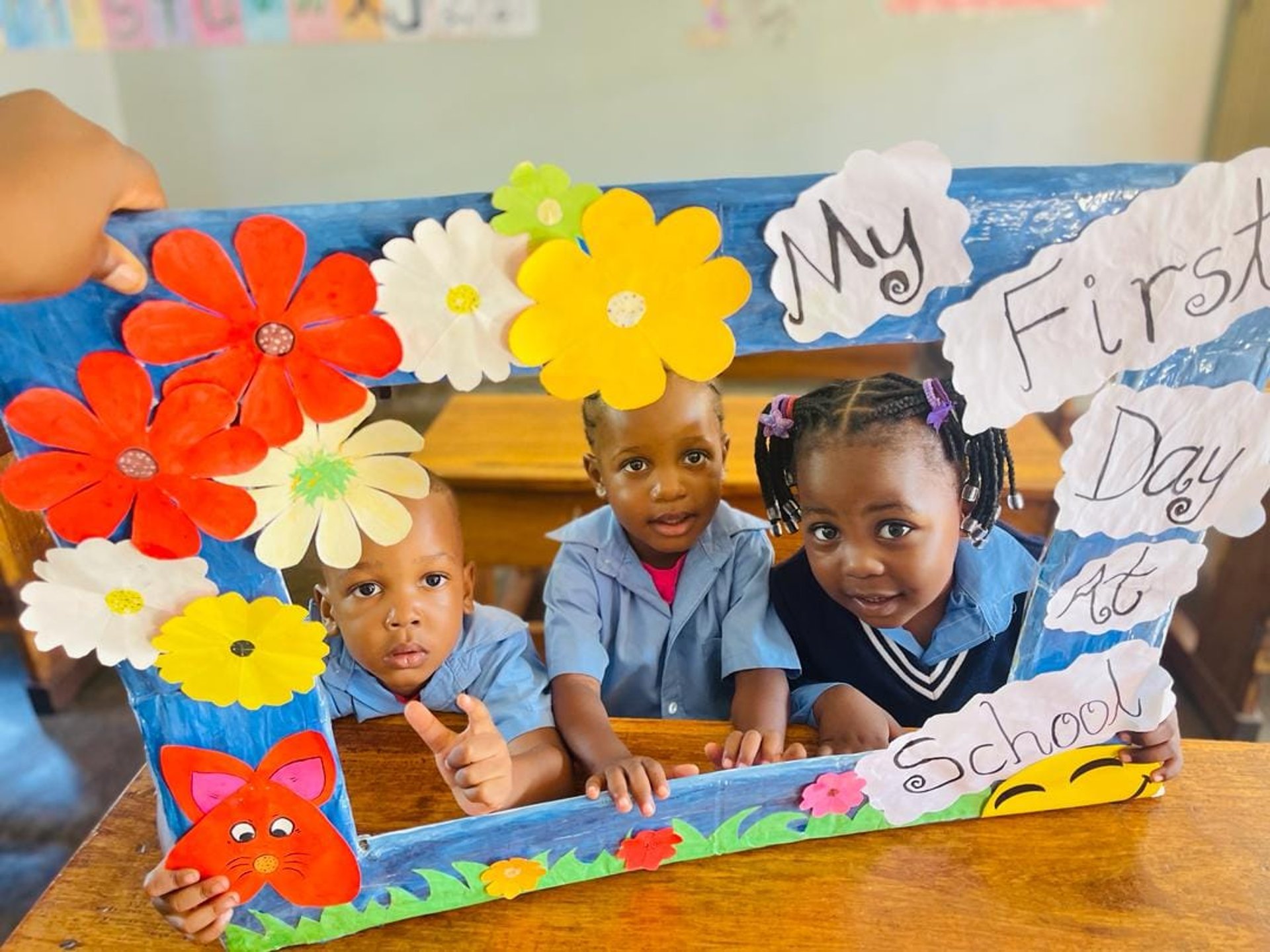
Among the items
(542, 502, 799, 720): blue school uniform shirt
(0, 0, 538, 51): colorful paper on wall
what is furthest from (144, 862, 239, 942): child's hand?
(0, 0, 538, 51): colorful paper on wall

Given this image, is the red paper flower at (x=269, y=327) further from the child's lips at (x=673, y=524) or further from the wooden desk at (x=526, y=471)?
the wooden desk at (x=526, y=471)

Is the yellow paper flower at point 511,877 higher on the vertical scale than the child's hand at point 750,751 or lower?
lower

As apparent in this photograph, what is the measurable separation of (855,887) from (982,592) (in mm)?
191

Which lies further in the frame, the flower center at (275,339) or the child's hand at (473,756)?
the child's hand at (473,756)

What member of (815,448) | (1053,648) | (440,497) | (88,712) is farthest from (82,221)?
(88,712)

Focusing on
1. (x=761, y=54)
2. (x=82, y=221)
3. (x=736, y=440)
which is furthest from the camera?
(x=761, y=54)

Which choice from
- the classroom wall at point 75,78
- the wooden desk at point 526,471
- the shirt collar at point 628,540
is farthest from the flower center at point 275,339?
the classroom wall at point 75,78

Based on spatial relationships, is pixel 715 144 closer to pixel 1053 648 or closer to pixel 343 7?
pixel 343 7

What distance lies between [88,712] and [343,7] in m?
1.56

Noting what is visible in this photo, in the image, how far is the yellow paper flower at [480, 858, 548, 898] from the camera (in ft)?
1.73

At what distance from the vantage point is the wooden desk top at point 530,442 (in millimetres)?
1117

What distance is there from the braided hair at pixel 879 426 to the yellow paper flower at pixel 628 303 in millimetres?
89

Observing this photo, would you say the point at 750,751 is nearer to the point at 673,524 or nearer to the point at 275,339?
the point at 673,524

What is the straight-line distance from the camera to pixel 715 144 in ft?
6.93
